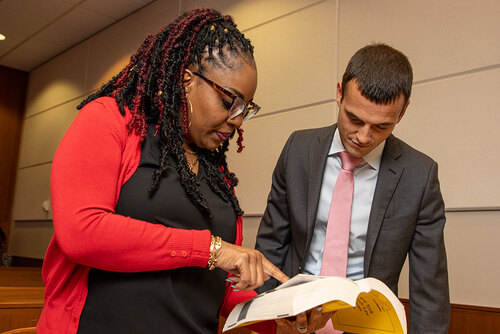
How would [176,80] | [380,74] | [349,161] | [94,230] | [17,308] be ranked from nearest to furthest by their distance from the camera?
[94,230] < [176,80] < [380,74] < [349,161] < [17,308]

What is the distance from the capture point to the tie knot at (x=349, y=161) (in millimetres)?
1427

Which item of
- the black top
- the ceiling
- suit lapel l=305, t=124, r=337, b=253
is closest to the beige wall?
the ceiling

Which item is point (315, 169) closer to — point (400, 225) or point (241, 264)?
point (400, 225)

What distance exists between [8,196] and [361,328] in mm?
6051

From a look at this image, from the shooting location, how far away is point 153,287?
33.0 inches

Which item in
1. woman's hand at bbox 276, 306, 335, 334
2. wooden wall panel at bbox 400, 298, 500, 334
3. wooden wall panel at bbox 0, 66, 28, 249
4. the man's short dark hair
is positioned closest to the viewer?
woman's hand at bbox 276, 306, 335, 334

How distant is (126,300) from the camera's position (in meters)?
0.82

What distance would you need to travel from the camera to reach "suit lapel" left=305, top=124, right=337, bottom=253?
1.38 metres

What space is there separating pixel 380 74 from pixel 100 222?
2.97ft

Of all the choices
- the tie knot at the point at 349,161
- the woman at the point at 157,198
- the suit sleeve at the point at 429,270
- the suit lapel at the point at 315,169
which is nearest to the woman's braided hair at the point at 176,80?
the woman at the point at 157,198

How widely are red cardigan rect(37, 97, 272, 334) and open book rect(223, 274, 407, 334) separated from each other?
140 millimetres

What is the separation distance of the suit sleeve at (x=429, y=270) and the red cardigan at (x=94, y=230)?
80 cm

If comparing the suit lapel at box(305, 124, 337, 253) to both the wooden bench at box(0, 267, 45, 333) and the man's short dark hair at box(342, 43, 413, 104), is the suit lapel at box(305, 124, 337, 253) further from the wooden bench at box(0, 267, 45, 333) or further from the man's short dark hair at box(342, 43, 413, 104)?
the wooden bench at box(0, 267, 45, 333)


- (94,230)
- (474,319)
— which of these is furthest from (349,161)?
(474,319)
